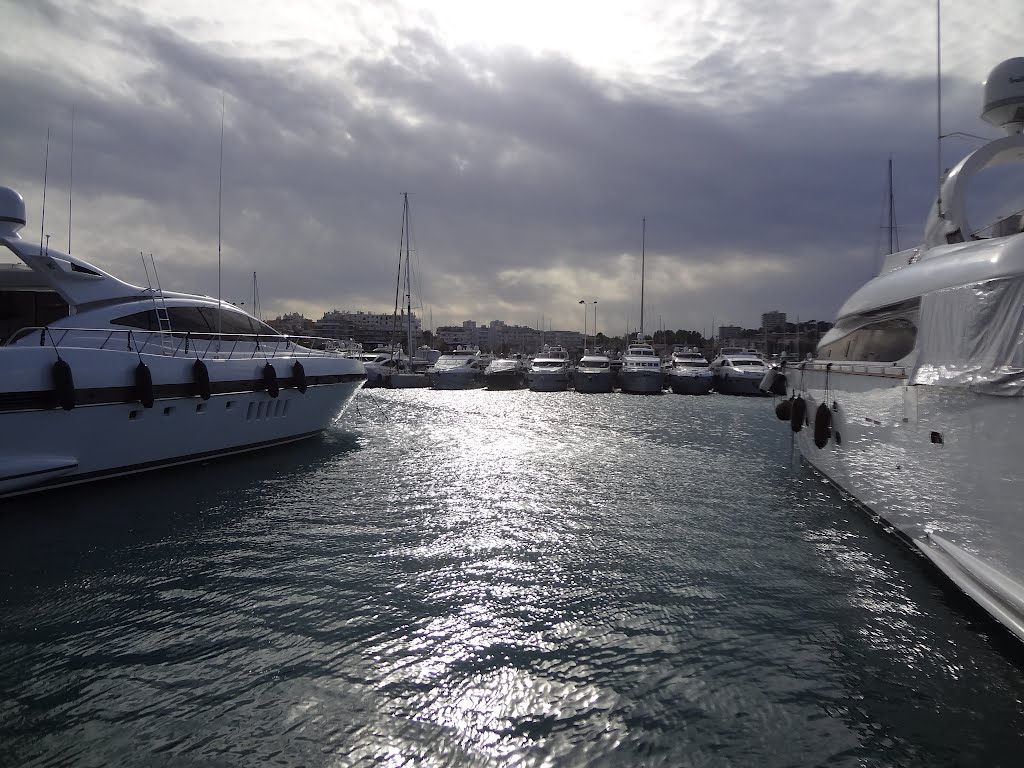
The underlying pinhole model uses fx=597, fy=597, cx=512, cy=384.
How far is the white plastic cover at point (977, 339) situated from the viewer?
20.4ft

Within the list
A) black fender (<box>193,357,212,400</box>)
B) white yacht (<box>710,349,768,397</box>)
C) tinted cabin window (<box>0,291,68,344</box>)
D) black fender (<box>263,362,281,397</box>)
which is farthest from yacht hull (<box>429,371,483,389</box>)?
black fender (<box>193,357,212,400</box>)

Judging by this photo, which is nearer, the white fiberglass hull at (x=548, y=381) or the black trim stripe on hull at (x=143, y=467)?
the black trim stripe on hull at (x=143, y=467)

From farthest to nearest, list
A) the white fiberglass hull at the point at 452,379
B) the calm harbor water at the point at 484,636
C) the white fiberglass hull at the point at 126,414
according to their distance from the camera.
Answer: the white fiberglass hull at the point at 452,379 < the white fiberglass hull at the point at 126,414 < the calm harbor water at the point at 484,636

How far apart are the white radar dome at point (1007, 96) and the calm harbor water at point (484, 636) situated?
28.6 ft

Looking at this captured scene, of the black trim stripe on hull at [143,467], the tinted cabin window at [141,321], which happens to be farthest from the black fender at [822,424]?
the tinted cabin window at [141,321]

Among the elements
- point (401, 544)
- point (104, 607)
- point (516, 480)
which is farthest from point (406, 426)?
point (104, 607)

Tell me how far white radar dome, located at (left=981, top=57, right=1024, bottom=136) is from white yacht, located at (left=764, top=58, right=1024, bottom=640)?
0.02 m

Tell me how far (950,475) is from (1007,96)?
9.80 metres

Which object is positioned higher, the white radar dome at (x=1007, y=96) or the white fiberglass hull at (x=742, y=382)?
the white radar dome at (x=1007, y=96)

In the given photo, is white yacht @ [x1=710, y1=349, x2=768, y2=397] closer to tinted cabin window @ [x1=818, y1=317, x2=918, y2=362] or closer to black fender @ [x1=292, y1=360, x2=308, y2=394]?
tinted cabin window @ [x1=818, y1=317, x2=918, y2=362]

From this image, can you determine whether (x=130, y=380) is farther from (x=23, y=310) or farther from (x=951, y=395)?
(x=951, y=395)

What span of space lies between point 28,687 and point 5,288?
14.2m

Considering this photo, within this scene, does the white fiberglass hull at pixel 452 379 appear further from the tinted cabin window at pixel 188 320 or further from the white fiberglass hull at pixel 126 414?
the tinted cabin window at pixel 188 320

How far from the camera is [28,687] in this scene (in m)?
5.31
